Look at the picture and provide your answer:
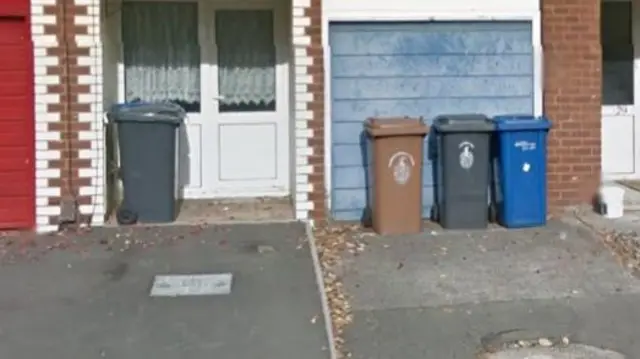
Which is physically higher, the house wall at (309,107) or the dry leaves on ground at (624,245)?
the house wall at (309,107)

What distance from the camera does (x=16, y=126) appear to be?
9164 mm

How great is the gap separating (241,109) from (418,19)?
7.51ft

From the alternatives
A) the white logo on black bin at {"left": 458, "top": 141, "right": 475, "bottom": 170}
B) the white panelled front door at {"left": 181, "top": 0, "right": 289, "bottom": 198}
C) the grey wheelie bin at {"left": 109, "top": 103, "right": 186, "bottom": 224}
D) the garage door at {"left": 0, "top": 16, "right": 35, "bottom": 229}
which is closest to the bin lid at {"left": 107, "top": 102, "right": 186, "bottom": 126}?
the grey wheelie bin at {"left": 109, "top": 103, "right": 186, "bottom": 224}

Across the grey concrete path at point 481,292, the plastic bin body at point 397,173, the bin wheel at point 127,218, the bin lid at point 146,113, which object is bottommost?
the grey concrete path at point 481,292

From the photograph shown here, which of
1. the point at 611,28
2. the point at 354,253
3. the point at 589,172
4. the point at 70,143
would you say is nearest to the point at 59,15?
the point at 70,143

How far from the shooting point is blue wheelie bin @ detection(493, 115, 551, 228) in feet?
29.7

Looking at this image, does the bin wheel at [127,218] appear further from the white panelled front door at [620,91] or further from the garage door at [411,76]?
the white panelled front door at [620,91]

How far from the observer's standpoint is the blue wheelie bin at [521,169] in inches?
356

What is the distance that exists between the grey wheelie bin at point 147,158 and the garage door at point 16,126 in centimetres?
81

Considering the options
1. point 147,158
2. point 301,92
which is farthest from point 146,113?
point 301,92

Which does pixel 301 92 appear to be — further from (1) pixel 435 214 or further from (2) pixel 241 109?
(1) pixel 435 214

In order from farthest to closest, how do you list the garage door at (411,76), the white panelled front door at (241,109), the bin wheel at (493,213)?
the white panelled front door at (241,109) < the garage door at (411,76) < the bin wheel at (493,213)

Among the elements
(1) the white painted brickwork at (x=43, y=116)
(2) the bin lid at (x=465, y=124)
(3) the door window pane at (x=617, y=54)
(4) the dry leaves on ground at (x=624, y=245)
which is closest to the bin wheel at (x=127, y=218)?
(1) the white painted brickwork at (x=43, y=116)

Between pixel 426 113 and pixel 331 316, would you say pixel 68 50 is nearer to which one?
pixel 426 113
